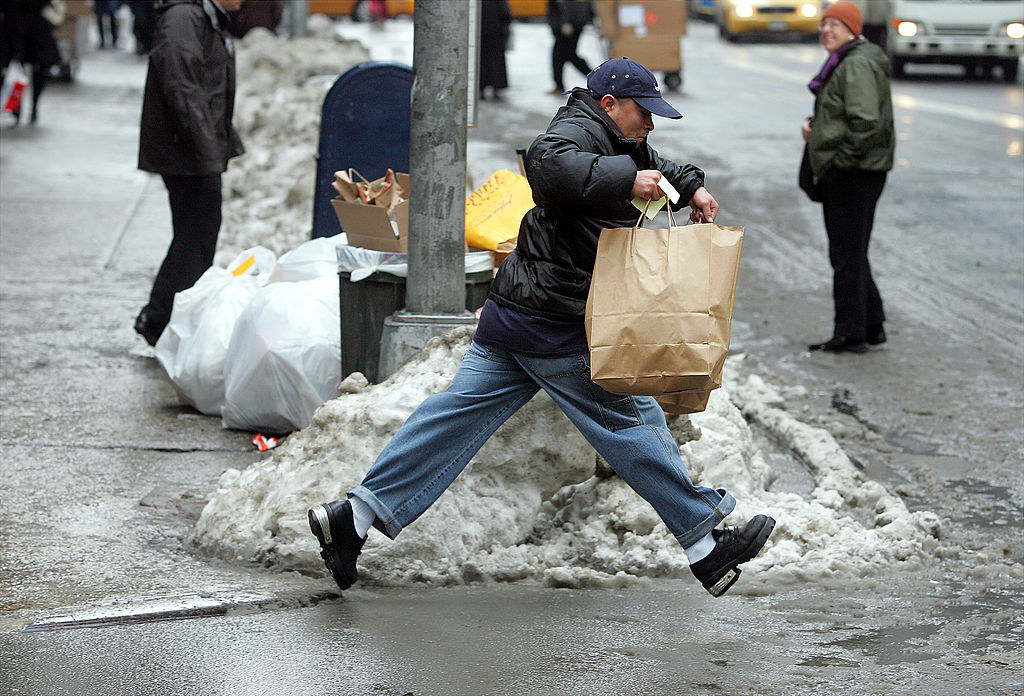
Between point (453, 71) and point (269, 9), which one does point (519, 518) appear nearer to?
point (453, 71)

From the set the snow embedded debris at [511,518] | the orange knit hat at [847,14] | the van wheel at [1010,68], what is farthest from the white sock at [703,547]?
the van wheel at [1010,68]

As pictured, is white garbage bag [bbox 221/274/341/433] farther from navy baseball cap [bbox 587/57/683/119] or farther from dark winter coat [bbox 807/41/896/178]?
dark winter coat [bbox 807/41/896/178]

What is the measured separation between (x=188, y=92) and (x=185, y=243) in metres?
0.80

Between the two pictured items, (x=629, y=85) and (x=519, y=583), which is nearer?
(x=629, y=85)

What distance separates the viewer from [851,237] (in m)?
7.55

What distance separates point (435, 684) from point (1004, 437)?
362 cm

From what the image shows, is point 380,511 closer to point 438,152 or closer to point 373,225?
point 438,152

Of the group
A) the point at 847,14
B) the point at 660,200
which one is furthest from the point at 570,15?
the point at 660,200

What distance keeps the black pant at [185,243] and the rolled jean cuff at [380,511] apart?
10.2 ft

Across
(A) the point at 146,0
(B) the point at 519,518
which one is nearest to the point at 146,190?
(B) the point at 519,518

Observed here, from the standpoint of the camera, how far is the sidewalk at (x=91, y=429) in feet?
14.1

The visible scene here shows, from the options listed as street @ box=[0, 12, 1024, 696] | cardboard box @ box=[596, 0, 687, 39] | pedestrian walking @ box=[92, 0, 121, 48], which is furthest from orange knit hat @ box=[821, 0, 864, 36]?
pedestrian walking @ box=[92, 0, 121, 48]

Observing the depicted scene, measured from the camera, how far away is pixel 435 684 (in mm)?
3643

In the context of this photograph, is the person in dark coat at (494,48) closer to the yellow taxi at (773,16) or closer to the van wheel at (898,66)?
the van wheel at (898,66)
